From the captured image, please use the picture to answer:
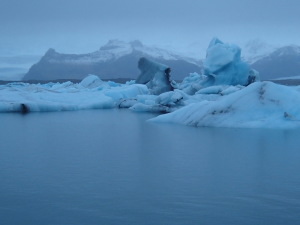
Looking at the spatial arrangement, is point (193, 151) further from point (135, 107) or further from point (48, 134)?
point (135, 107)

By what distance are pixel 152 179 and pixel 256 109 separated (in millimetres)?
4294

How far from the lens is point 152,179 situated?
4.15 m

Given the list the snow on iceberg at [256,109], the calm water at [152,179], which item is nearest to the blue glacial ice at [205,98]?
the snow on iceberg at [256,109]


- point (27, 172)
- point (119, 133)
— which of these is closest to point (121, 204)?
point (27, 172)

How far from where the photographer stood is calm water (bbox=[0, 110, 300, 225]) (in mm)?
3096

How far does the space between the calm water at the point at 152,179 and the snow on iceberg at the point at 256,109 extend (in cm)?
68

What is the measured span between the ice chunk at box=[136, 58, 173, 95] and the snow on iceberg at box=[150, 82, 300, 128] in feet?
31.4

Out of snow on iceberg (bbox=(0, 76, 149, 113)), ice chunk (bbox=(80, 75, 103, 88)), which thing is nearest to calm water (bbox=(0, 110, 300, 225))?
snow on iceberg (bbox=(0, 76, 149, 113))

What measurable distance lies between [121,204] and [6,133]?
5088 millimetres

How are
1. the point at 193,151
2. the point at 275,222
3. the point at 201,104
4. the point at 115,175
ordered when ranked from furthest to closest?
the point at 201,104 < the point at 193,151 < the point at 115,175 < the point at 275,222

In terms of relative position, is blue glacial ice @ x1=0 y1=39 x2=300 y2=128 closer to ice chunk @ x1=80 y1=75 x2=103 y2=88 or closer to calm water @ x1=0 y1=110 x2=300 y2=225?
ice chunk @ x1=80 y1=75 x2=103 y2=88

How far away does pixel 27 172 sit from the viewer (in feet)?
14.6

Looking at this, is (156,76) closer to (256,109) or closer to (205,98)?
(205,98)

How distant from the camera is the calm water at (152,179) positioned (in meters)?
3.10
